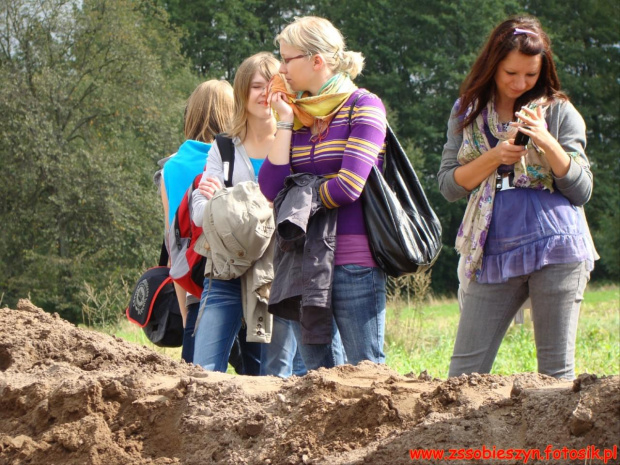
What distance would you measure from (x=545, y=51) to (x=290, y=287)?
1.46 metres

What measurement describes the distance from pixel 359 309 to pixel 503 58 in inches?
48.0

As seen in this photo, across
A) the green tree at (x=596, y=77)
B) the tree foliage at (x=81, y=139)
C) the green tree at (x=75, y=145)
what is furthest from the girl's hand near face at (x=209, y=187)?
the green tree at (x=596, y=77)

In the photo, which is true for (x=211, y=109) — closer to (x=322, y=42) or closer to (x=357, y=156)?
(x=322, y=42)

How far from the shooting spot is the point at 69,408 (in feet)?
10.7

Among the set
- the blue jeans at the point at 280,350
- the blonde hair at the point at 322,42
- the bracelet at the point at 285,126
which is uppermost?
the blonde hair at the point at 322,42

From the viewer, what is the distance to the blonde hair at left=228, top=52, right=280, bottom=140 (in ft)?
15.0

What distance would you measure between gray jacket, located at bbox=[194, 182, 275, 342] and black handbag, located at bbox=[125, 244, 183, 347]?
72cm

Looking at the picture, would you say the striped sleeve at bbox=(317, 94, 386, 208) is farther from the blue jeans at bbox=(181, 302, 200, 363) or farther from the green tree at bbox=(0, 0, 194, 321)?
the green tree at bbox=(0, 0, 194, 321)

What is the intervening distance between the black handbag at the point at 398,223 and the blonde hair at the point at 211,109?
149 centimetres

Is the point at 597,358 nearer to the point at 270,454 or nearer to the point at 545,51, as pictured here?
the point at 545,51

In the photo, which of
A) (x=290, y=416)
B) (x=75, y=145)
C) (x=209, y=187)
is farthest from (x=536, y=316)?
(x=75, y=145)

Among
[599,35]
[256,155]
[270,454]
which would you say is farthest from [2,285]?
[599,35]

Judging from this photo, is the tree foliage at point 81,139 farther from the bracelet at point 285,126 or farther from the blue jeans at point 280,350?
the bracelet at point 285,126

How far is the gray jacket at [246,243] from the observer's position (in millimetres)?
4344
